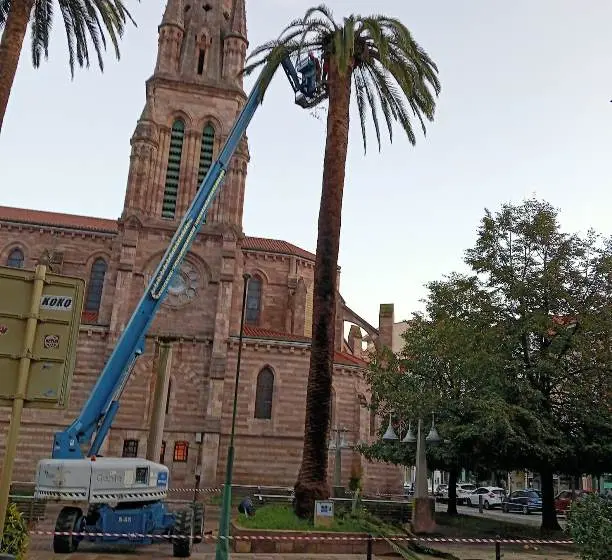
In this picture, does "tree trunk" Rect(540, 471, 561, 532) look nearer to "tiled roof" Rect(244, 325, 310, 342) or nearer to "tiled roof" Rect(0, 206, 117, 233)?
"tiled roof" Rect(244, 325, 310, 342)

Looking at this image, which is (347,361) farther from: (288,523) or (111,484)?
(111,484)

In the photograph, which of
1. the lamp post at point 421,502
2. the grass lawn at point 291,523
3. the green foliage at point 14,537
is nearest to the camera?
the green foliage at point 14,537

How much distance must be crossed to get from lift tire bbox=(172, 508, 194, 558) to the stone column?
275 inches

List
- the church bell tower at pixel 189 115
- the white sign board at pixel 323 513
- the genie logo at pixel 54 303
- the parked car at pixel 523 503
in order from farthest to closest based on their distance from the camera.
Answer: the parked car at pixel 523 503
the church bell tower at pixel 189 115
the white sign board at pixel 323 513
the genie logo at pixel 54 303

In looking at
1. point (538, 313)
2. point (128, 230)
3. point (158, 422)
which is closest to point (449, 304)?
point (538, 313)

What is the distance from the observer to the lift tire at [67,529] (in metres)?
14.2

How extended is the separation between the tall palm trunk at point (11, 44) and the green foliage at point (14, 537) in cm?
1128

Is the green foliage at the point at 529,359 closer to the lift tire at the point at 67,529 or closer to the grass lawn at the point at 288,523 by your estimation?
the grass lawn at the point at 288,523

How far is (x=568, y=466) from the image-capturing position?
21.9 m

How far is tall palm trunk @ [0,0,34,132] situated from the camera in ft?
52.2

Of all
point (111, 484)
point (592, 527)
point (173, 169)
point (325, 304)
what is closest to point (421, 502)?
point (325, 304)

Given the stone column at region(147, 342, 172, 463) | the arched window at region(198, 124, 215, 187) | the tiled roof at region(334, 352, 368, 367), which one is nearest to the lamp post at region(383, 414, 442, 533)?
the stone column at region(147, 342, 172, 463)

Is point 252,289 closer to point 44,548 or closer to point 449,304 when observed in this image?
point 449,304

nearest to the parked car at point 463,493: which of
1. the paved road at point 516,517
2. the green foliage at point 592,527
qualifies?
the paved road at point 516,517
